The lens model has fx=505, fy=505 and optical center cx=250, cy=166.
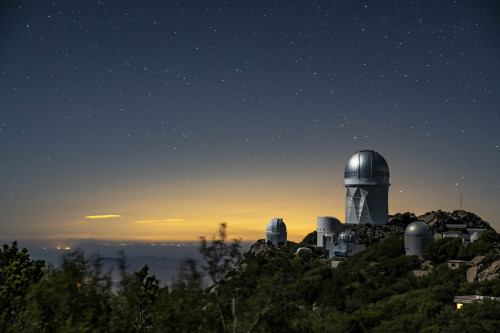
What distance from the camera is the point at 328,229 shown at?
80500mm

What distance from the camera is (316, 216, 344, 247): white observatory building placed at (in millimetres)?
79619

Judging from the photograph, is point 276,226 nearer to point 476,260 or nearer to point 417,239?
point 417,239

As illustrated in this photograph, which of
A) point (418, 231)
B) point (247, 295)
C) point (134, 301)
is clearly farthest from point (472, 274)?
point (134, 301)

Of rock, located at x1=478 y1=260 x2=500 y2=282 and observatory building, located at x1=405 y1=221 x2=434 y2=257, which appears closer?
rock, located at x1=478 y1=260 x2=500 y2=282

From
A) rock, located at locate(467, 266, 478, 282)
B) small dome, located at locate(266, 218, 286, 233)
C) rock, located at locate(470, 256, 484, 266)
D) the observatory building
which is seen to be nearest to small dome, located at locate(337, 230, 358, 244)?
the observatory building

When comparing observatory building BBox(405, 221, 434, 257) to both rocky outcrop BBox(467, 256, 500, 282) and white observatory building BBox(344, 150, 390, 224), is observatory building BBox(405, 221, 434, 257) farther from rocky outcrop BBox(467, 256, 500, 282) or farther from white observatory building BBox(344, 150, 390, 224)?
white observatory building BBox(344, 150, 390, 224)

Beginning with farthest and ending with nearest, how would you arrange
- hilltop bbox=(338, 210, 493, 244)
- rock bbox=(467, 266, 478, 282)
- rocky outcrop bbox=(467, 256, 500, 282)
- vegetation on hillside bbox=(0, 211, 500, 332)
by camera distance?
hilltop bbox=(338, 210, 493, 244) → rock bbox=(467, 266, 478, 282) → rocky outcrop bbox=(467, 256, 500, 282) → vegetation on hillside bbox=(0, 211, 500, 332)

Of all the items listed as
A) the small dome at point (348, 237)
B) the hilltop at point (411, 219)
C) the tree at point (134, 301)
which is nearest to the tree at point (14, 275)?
the tree at point (134, 301)

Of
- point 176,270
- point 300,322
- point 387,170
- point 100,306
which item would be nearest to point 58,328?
point 100,306

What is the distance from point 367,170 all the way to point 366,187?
2913mm

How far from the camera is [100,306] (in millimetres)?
15141

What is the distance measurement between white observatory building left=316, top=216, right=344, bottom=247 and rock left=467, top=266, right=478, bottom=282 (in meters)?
34.2

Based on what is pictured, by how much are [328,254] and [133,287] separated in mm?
61766

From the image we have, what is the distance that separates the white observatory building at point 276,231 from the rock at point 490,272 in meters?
52.2
